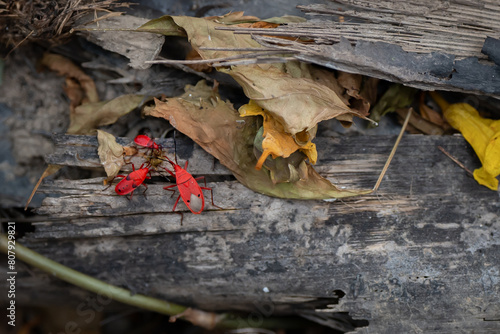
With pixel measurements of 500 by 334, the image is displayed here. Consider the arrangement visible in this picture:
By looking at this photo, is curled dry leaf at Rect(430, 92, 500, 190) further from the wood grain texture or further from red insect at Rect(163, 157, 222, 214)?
red insect at Rect(163, 157, 222, 214)

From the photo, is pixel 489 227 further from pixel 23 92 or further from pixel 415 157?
pixel 23 92

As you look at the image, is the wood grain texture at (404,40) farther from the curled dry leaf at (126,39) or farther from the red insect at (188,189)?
the red insect at (188,189)

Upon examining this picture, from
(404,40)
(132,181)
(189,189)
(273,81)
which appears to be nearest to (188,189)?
(189,189)

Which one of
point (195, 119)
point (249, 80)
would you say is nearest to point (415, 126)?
point (249, 80)

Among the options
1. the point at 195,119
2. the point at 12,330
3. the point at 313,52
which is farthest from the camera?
the point at 12,330

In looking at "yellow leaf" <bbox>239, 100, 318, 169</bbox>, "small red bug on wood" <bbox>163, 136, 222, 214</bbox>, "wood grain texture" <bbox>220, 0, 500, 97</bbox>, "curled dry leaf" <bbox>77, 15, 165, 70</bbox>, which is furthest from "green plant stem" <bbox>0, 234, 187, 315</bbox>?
"wood grain texture" <bbox>220, 0, 500, 97</bbox>

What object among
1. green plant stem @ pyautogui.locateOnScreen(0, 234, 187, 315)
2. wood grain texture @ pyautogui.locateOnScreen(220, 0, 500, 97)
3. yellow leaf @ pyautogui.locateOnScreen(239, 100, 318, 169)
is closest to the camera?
yellow leaf @ pyautogui.locateOnScreen(239, 100, 318, 169)

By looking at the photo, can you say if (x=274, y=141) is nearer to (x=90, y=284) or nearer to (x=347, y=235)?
(x=347, y=235)
